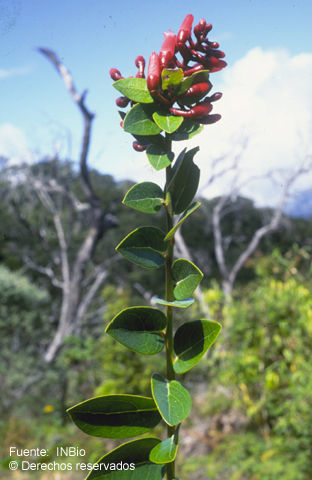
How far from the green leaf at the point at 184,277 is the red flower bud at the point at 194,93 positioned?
3.6 inches

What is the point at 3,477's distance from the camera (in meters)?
2.11

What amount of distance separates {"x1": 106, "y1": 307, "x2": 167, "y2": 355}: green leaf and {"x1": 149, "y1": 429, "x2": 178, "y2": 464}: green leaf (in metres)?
0.04

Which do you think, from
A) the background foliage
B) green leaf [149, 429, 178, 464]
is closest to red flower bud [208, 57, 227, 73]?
green leaf [149, 429, 178, 464]

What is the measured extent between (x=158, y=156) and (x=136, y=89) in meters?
0.04

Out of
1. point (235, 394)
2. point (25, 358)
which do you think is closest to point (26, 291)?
point (25, 358)

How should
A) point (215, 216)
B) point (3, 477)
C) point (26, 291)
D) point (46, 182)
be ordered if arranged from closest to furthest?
1. point (3, 477)
2. point (26, 291)
3. point (46, 182)
4. point (215, 216)

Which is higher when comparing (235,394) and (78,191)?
(78,191)

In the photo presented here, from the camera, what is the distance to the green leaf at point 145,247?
0.68 ft

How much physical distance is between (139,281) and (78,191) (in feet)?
7.56

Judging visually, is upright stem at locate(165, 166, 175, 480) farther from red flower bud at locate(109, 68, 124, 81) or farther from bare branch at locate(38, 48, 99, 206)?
bare branch at locate(38, 48, 99, 206)

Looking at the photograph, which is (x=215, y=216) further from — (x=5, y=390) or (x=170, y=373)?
(x=170, y=373)

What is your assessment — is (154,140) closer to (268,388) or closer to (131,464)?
(131,464)

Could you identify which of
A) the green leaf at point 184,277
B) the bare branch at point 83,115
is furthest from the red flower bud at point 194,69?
the bare branch at point 83,115

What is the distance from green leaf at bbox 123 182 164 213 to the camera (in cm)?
22
